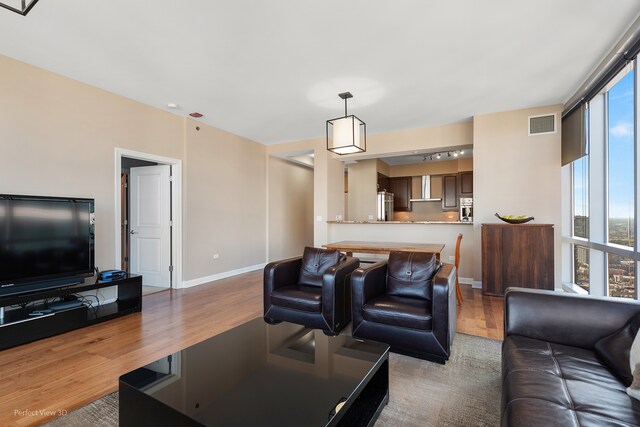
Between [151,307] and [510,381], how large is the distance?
4.01 meters

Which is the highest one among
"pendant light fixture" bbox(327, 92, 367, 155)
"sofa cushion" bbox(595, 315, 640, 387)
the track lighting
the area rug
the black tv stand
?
the track lighting

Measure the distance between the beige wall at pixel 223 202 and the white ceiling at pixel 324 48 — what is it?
45.7 inches

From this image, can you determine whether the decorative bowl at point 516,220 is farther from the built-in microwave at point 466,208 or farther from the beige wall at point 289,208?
the beige wall at point 289,208

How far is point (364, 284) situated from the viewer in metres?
2.63

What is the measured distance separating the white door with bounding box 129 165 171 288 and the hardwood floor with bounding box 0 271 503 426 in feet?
2.28

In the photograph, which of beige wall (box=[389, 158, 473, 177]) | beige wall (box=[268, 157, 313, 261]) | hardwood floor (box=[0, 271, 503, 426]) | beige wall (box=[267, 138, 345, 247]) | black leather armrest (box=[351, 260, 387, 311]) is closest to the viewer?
hardwood floor (box=[0, 271, 503, 426])

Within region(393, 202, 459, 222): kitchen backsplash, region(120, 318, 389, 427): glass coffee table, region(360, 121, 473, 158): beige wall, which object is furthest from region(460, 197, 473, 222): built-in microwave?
region(120, 318, 389, 427): glass coffee table

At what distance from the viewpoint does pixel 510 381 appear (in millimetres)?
1402

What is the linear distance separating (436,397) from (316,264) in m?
1.75

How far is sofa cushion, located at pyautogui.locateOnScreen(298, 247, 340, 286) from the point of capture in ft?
10.9

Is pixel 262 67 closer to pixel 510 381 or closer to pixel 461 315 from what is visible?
pixel 510 381

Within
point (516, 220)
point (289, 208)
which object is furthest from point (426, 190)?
point (516, 220)

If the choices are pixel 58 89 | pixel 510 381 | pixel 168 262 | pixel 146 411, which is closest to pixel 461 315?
pixel 510 381

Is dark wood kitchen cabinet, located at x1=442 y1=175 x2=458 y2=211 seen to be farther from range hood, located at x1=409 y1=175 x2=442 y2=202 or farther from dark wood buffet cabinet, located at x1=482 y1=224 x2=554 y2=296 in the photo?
dark wood buffet cabinet, located at x1=482 y1=224 x2=554 y2=296
